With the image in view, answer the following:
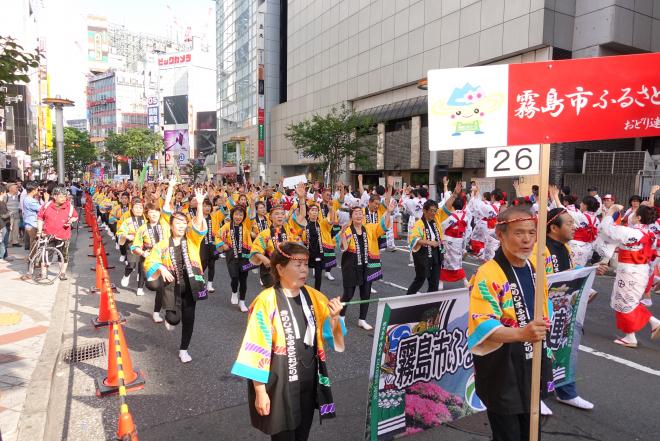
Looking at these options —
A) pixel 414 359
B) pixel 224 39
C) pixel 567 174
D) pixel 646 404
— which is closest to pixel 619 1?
pixel 567 174

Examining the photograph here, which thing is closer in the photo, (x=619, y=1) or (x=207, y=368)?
(x=207, y=368)

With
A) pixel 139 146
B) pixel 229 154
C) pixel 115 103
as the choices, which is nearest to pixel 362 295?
pixel 139 146

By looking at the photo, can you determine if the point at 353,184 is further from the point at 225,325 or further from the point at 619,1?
the point at 225,325

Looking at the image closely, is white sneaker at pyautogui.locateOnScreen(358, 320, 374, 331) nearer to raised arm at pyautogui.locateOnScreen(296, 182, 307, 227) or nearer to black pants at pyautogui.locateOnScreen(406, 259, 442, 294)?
black pants at pyautogui.locateOnScreen(406, 259, 442, 294)

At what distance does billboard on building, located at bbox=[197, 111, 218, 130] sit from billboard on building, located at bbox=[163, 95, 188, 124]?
2.94m

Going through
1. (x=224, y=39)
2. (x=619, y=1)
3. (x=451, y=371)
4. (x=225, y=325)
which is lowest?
(x=225, y=325)

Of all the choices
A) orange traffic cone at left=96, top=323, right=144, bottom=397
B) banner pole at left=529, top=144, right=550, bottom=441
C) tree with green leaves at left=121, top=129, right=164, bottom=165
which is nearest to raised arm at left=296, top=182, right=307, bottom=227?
orange traffic cone at left=96, top=323, right=144, bottom=397

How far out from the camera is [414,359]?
3.62 meters

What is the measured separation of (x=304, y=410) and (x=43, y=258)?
8837 mm

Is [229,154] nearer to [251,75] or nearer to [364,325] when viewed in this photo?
[251,75]

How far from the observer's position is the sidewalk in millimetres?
4336

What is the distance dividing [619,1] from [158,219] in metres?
22.4

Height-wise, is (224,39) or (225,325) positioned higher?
(224,39)

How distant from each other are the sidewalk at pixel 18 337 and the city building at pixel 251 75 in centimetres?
4184
